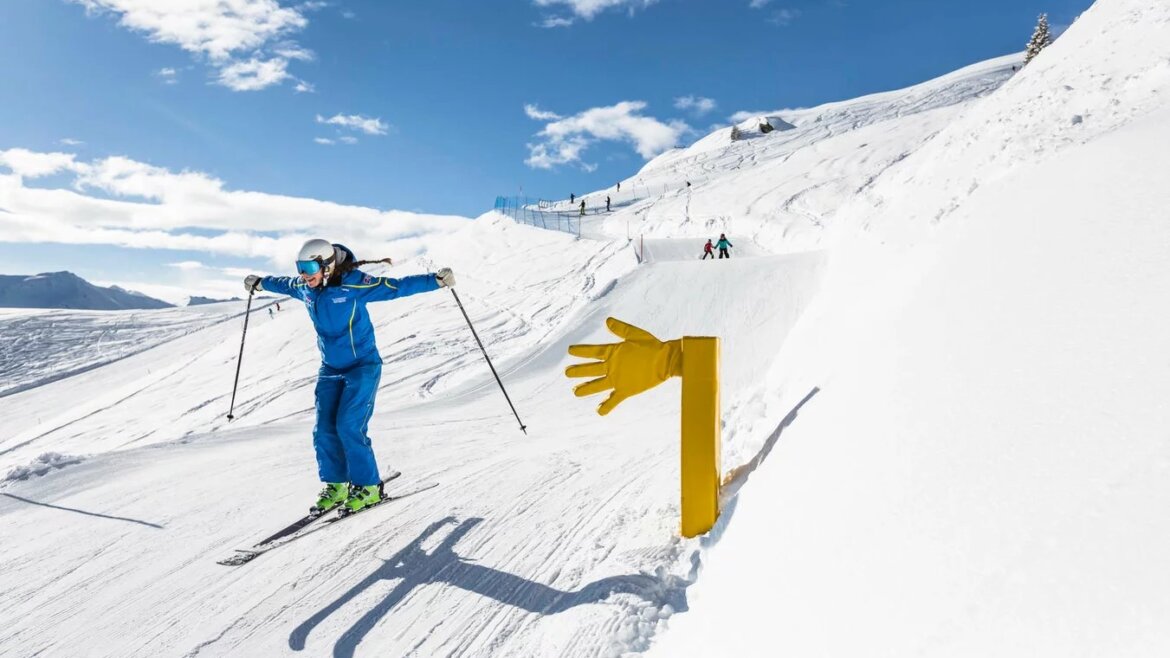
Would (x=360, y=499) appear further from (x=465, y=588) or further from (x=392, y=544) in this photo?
(x=465, y=588)

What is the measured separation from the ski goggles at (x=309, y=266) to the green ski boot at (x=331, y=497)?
1579mm

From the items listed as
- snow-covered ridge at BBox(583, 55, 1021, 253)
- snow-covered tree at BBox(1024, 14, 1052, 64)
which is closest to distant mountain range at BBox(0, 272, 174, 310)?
snow-covered ridge at BBox(583, 55, 1021, 253)

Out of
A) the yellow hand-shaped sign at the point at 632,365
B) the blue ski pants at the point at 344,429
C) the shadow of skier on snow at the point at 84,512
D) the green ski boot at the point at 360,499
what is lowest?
the shadow of skier on snow at the point at 84,512

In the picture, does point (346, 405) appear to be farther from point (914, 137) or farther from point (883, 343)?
point (914, 137)

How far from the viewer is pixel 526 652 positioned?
290 centimetres

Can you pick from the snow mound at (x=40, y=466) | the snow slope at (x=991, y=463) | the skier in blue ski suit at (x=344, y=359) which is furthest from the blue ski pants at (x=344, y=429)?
the snow mound at (x=40, y=466)

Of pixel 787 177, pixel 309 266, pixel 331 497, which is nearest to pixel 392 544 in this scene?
pixel 331 497

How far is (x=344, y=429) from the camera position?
4582mm

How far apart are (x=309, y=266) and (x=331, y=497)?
5.59ft

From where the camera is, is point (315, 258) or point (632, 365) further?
point (315, 258)

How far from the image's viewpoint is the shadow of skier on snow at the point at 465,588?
3.16 m

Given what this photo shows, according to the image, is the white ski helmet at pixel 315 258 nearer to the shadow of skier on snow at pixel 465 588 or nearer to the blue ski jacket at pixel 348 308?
the blue ski jacket at pixel 348 308

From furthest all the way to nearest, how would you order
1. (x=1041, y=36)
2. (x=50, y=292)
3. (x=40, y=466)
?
(x=50, y=292), (x=1041, y=36), (x=40, y=466)

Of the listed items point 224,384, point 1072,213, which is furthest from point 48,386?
point 1072,213
